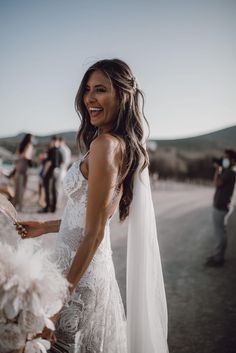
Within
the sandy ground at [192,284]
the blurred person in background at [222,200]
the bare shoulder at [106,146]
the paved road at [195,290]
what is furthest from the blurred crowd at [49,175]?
the bare shoulder at [106,146]

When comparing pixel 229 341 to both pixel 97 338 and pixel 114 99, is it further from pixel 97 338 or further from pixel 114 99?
pixel 114 99

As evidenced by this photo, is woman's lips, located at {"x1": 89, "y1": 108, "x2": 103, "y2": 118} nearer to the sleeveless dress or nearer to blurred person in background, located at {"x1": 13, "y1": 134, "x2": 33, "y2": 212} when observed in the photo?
the sleeveless dress

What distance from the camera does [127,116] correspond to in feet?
6.26

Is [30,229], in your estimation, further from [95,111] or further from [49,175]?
[49,175]

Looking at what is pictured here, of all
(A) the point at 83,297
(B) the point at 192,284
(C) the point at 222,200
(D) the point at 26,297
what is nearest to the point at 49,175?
(C) the point at 222,200

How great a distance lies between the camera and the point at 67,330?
174cm

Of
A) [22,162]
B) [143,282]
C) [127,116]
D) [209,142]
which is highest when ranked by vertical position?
[127,116]

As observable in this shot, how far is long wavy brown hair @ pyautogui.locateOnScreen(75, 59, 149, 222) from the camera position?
1.87 m

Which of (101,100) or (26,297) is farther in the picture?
(101,100)

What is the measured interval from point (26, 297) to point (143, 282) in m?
0.90

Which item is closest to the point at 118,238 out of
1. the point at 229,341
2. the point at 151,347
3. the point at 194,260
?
the point at 194,260

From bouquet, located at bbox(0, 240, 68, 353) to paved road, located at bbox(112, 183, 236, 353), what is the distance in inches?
102

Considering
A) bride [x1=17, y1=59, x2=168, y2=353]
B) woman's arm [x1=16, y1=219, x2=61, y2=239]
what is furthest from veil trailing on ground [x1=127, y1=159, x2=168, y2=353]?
woman's arm [x1=16, y1=219, x2=61, y2=239]

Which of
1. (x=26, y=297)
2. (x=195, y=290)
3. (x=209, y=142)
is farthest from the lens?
(x=209, y=142)
